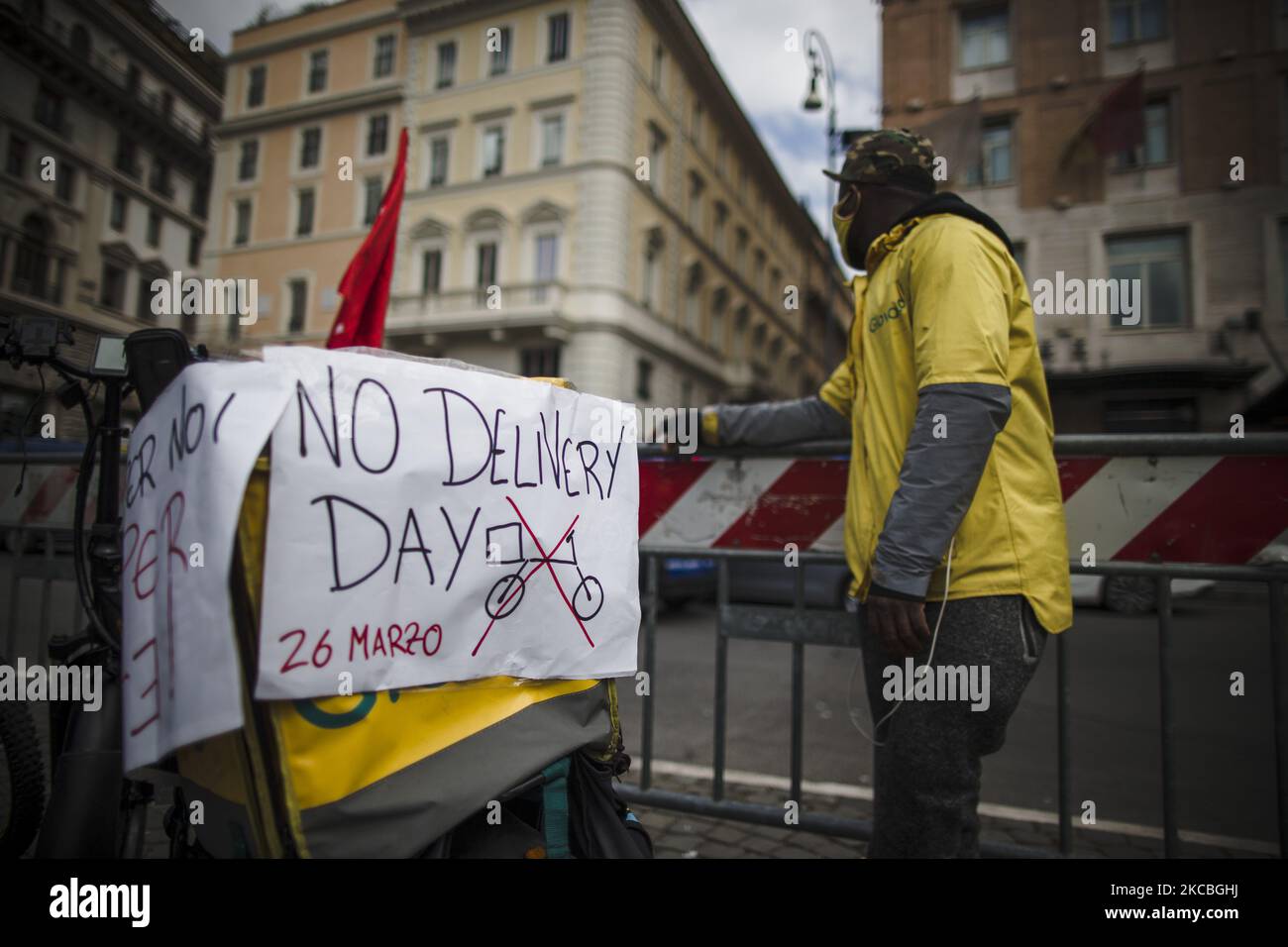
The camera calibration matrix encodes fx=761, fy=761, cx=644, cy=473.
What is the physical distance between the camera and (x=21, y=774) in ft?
5.95

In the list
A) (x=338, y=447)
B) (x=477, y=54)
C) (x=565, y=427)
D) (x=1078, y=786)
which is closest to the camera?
(x=338, y=447)

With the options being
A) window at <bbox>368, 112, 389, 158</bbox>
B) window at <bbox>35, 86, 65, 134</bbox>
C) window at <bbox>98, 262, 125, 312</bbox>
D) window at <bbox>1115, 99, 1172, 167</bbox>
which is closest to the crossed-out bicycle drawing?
window at <bbox>98, 262, 125, 312</bbox>

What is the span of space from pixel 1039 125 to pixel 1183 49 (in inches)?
121

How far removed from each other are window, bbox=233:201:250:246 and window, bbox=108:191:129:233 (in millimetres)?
18383

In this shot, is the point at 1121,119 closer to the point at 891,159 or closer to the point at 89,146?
the point at 891,159

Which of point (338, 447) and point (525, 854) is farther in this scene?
point (525, 854)

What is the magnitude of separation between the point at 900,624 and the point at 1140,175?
66.3 ft

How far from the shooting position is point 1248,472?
220 cm

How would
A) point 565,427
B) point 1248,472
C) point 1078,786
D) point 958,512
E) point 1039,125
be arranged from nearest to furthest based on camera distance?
point 565,427 < point 958,512 < point 1248,472 < point 1078,786 < point 1039,125

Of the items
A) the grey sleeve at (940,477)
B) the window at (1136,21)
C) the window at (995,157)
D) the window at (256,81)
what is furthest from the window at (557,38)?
the grey sleeve at (940,477)

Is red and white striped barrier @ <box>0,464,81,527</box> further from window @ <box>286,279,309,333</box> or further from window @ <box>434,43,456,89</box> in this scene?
window @ <box>286,279,309,333</box>
